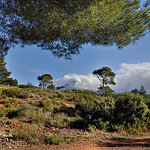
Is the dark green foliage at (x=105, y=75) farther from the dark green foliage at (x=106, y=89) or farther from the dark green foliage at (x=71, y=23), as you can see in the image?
the dark green foliage at (x=71, y=23)

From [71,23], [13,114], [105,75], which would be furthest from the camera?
[105,75]

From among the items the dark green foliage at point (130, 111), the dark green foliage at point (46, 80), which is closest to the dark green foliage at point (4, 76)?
the dark green foliage at point (46, 80)

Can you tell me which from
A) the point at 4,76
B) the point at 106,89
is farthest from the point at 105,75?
the point at 4,76

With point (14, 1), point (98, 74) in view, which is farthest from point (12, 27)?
point (98, 74)

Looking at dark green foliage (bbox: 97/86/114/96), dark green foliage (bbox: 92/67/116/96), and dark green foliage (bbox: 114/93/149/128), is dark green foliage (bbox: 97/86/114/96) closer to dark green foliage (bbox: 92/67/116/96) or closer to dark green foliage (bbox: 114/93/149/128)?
dark green foliage (bbox: 92/67/116/96)

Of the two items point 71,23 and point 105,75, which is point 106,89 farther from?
point 71,23

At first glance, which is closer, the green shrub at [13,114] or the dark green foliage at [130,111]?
the dark green foliage at [130,111]

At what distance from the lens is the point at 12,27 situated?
706 cm

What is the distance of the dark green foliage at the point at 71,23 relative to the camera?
532 cm

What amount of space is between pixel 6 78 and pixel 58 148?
38705 mm

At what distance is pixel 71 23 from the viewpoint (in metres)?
5.99

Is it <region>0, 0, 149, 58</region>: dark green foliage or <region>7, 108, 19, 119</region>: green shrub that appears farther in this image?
<region>7, 108, 19, 119</region>: green shrub

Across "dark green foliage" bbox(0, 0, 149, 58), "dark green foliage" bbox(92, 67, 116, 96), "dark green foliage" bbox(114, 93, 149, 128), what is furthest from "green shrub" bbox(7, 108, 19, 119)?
"dark green foliage" bbox(92, 67, 116, 96)

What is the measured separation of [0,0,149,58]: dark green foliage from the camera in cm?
532
